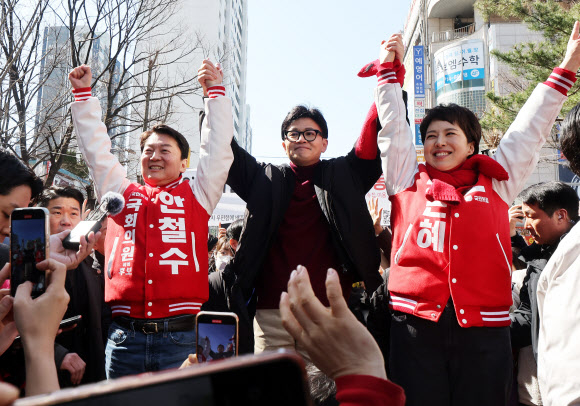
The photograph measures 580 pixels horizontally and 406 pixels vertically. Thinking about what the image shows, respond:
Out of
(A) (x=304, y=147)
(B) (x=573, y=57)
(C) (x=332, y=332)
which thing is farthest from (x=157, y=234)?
(B) (x=573, y=57)

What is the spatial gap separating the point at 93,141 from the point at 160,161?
1.30 feet

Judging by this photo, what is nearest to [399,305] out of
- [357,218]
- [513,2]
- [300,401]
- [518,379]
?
[357,218]

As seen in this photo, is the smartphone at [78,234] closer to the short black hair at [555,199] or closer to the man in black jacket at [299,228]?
the man in black jacket at [299,228]

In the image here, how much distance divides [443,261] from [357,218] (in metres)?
→ 0.59

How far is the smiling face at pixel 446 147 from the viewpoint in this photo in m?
2.58

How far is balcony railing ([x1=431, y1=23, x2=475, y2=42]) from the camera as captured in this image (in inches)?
1182

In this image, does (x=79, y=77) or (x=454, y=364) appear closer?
(x=454, y=364)

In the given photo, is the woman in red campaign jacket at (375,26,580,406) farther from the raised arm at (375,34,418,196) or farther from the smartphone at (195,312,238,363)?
the smartphone at (195,312,238,363)

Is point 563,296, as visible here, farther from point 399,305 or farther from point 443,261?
point 399,305

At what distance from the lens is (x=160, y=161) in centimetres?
289

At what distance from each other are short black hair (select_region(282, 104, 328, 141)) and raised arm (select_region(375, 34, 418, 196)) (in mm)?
525

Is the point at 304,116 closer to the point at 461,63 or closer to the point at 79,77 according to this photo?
the point at 79,77

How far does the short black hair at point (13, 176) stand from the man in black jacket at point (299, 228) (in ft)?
3.64

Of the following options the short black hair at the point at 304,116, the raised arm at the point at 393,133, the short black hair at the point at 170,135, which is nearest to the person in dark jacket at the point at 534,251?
the raised arm at the point at 393,133
